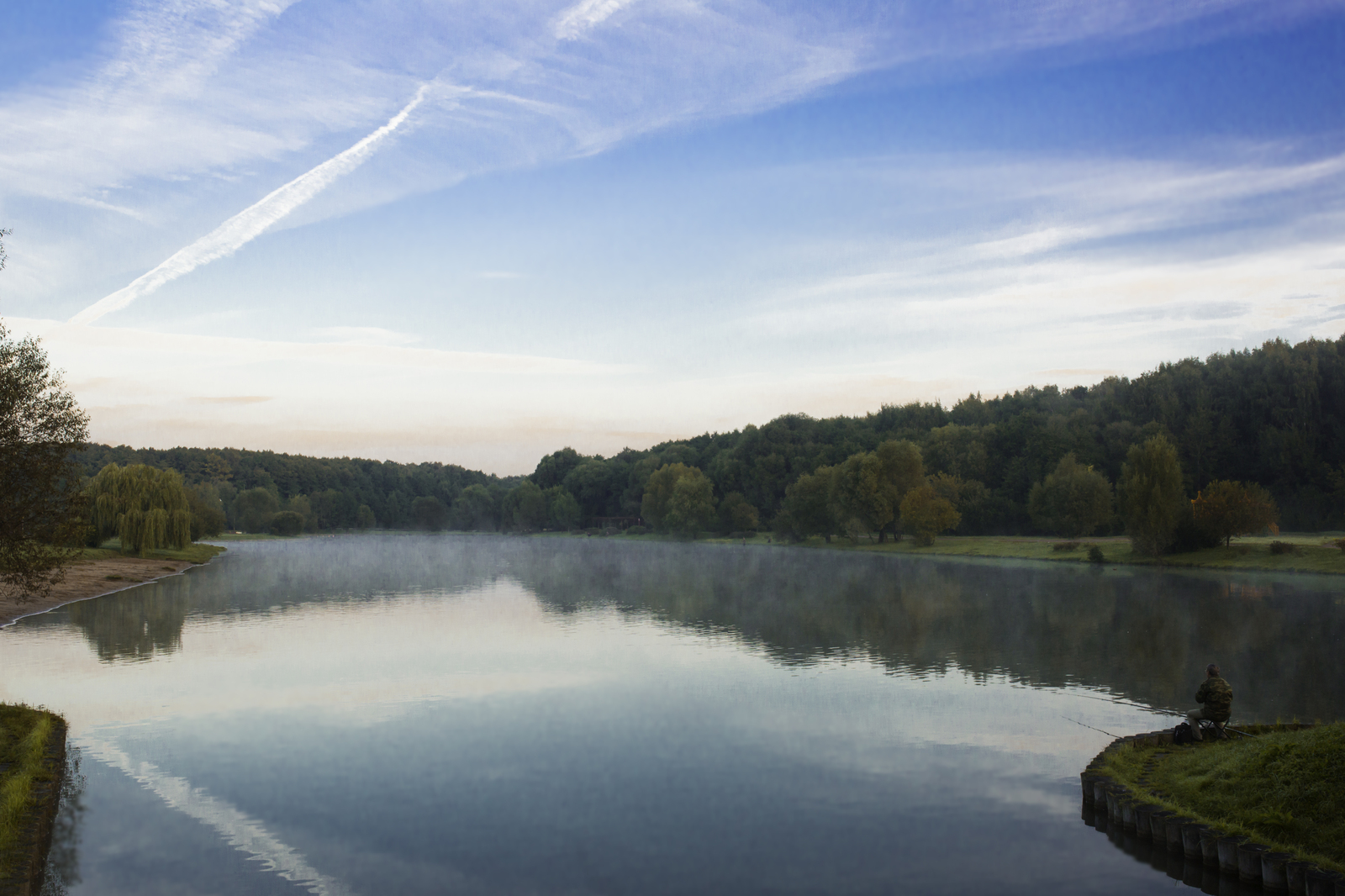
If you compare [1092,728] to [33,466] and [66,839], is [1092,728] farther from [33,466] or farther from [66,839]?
[33,466]

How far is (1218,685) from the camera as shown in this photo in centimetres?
1445

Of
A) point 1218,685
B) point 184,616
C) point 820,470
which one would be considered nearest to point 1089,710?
point 1218,685

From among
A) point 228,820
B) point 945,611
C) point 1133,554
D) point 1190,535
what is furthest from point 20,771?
point 1133,554

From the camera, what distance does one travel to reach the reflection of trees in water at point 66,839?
1170cm

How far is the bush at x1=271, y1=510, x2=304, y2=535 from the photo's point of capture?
166750mm

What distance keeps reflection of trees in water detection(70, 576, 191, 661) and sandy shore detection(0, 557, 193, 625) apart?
1.25 metres

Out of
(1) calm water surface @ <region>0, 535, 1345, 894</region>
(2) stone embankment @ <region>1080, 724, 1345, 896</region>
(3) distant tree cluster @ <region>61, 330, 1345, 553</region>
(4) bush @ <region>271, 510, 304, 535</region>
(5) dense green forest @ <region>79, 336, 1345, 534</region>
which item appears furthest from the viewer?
(4) bush @ <region>271, 510, 304, 535</region>

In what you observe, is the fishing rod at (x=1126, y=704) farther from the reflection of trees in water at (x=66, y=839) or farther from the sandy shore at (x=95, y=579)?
the sandy shore at (x=95, y=579)

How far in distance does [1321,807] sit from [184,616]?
136 feet

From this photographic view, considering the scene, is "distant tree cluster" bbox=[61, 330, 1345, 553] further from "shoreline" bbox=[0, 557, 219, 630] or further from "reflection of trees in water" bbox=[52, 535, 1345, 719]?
"reflection of trees in water" bbox=[52, 535, 1345, 719]

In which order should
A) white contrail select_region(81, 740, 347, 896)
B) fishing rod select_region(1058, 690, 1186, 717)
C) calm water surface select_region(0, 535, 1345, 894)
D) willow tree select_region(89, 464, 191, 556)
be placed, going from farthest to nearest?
willow tree select_region(89, 464, 191, 556) < fishing rod select_region(1058, 690, 1186, 717) < calm water surface select_region(0, 535, 1345, 894) < white contrail select_region(81, 740, 347, 896)

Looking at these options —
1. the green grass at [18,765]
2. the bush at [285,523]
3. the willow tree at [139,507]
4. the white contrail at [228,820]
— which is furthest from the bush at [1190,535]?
the bush at [285,523]

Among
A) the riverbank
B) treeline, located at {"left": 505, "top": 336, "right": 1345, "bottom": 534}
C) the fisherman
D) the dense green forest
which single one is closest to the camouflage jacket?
the fisherman

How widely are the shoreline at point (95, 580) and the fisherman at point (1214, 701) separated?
1375 inches
